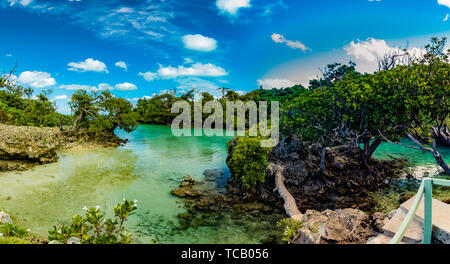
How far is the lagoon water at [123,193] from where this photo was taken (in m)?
8.26

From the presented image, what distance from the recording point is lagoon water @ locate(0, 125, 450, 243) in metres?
8.26

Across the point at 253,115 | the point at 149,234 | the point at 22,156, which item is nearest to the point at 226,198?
the point at 149,234

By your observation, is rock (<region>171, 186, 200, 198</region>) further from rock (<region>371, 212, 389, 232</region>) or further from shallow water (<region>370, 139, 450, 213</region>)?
shallow water (<region>370, 139, 450, 213</region>)

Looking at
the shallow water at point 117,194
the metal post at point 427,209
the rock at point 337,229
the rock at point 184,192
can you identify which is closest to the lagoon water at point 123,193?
the shallow water at point 117,194

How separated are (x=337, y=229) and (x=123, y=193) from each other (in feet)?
33.1

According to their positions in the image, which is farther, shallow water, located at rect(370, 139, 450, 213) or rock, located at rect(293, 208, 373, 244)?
shallow water, located at rect(370, 139, 450, 213)

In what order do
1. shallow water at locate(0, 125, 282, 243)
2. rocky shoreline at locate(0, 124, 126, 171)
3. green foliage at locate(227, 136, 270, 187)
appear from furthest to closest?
1. rocky shoreline at locate(0, 124, 126, 171)
2. green foliage at locate(227, 136, 270, 187)
3. shallow water at locate(0, 125, 282, 243)

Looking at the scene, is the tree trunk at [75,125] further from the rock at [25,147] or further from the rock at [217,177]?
the rock at [217,177]

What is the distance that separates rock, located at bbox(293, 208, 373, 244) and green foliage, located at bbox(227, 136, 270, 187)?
498cm

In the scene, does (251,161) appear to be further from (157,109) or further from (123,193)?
(157,109)

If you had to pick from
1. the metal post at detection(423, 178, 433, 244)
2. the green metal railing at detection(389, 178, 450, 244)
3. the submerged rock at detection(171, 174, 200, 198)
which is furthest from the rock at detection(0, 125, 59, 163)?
the metal post at detection(423, 178, 433, 244)

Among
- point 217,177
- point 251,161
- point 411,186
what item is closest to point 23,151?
point 217,177

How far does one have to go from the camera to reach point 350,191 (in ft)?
41.7

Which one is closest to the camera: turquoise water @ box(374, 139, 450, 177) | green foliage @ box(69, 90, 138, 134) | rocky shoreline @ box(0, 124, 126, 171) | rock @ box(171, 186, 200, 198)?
rock @ box(171, 186, 200, 198)
